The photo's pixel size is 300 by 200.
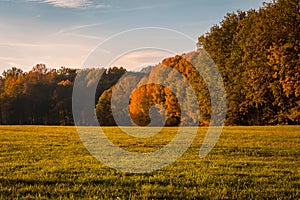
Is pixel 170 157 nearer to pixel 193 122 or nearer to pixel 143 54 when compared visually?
pixel 143 54

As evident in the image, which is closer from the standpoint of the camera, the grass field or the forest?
the grass field

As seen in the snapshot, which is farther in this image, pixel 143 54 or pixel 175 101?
pixel 175 101

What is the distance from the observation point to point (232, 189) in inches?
395

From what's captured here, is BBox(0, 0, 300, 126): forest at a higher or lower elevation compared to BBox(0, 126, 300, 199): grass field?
higher

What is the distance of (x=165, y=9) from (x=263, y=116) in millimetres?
30158

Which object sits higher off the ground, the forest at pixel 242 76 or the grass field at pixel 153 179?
the forest at pixel 242 76

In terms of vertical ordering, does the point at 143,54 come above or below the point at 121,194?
above

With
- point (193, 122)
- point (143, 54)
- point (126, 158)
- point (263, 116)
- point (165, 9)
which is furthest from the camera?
point (193, 122)

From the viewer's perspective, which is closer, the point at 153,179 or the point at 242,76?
the point at 153,179

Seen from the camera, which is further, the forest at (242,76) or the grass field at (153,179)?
the forest at (242,76)

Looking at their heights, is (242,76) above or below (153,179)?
above

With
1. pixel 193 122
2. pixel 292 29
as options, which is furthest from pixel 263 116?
pixel 292 29

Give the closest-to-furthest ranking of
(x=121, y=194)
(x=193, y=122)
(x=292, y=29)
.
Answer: (x=121, y=194), (x=292, y=29), (x=193, y=122)

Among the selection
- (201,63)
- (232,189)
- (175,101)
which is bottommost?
(232,189)
